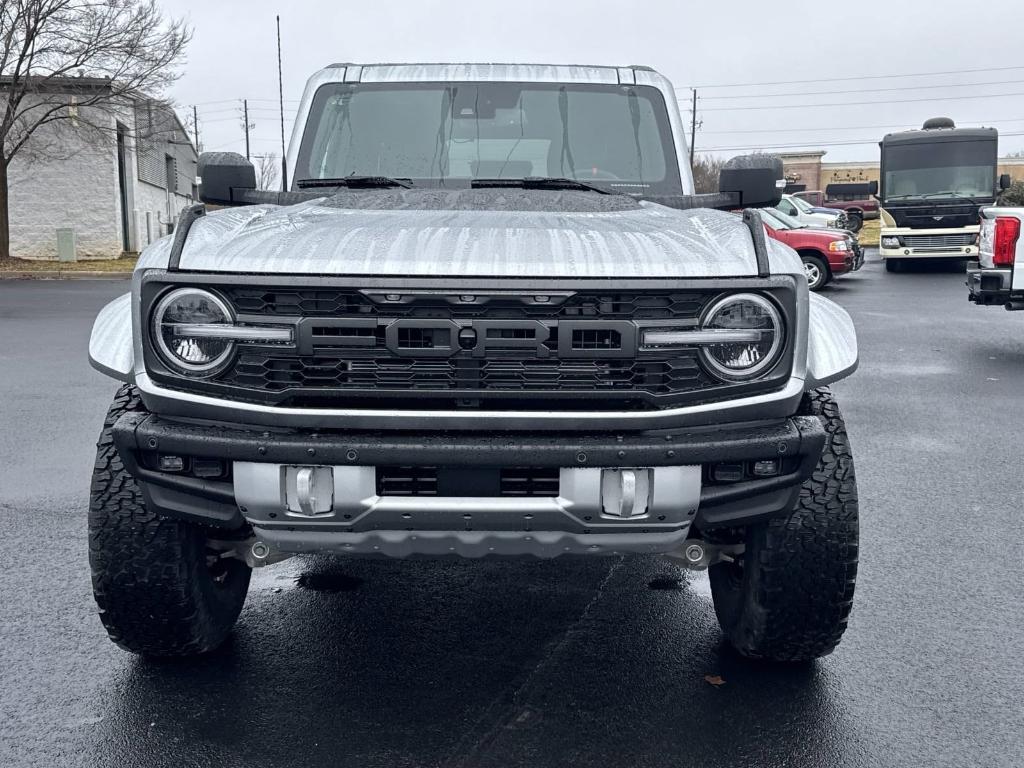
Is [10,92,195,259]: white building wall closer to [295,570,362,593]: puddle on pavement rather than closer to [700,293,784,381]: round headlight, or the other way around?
[295,570,362,593]: puddle on pavement

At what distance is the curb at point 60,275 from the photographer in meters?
24.2

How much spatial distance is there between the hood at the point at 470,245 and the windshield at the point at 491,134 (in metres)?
0.99

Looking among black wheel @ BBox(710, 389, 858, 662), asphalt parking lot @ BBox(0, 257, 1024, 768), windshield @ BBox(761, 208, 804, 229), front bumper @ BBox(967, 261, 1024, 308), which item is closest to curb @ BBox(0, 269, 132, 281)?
windshield @ BBox(761, 208, 804, 229)

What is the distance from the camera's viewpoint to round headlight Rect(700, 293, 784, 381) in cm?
286

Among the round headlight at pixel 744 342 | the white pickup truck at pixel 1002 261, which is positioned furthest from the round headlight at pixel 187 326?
the white pickup truck at pixel 1002 261

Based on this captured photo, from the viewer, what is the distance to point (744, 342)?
9.32ft

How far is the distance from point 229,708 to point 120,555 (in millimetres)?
555

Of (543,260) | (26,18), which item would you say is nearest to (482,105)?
(543,260)

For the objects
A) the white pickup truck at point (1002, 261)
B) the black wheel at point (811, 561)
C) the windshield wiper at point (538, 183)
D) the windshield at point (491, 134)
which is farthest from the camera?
the white pickup truck at point (1002, 261)

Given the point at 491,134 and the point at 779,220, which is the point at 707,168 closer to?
the point at 779,220

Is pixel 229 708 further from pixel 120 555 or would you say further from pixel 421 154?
pixel 421 154

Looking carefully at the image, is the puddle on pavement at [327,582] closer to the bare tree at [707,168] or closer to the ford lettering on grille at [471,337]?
the ford lettering on grille at [471,337]

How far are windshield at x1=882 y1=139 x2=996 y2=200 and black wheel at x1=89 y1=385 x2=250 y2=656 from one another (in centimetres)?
2190

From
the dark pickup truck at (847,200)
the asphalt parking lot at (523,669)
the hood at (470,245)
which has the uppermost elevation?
the dark pickup truck at (847,200)
